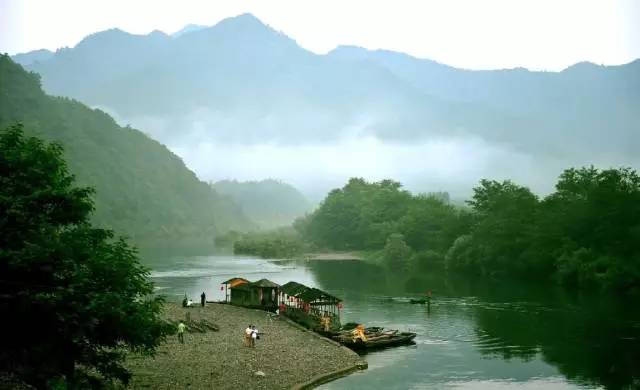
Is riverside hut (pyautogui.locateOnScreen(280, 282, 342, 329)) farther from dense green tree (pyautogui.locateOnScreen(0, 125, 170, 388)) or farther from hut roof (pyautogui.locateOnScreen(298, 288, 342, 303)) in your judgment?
dense green tree (pyautogui.locateOnScreen(0, 125, 170, 388))

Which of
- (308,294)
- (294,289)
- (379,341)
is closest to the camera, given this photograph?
(379,341)

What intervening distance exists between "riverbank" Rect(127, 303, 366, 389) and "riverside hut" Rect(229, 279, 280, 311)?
8.39 metres

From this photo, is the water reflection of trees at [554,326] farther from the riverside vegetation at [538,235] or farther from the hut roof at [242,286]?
the hut roof at [242,286]

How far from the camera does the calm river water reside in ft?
131

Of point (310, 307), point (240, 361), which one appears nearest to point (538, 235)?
point (310, 307)

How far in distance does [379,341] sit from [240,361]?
41.6ft

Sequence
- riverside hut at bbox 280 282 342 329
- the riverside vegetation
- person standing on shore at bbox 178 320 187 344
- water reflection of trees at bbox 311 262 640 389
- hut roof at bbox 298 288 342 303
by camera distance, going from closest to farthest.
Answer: water reflection of trees at bbox 311 262 640 389, person standing on shore at bbox 178 320 187 344, riverside hut at bbox 280 282 342 329, hut roof at bbox 298 288 342 303, the riverside vegetation

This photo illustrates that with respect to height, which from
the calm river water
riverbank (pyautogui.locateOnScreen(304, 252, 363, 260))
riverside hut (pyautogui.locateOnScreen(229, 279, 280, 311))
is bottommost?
the calm river water

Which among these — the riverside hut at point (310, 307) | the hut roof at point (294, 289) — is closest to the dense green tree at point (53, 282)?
the riverside hut at point (310, 307)

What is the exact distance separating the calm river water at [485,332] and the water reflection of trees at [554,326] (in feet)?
0.23

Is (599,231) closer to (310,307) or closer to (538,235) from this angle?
(538,235)

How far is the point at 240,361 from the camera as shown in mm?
39438

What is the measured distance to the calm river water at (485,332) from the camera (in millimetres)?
39875

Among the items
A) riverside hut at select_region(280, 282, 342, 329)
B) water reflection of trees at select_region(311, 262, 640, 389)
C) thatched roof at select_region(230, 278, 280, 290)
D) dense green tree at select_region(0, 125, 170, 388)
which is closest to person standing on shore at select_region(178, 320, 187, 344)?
riverside hut at select_region(280, 282, 342, 329)
